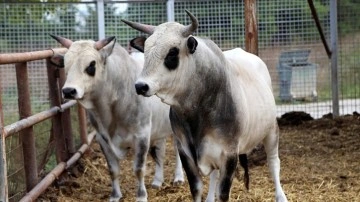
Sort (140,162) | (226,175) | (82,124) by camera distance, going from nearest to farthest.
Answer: (226,175) → (140,162) → (82,124)

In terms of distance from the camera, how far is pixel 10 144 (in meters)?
6.42

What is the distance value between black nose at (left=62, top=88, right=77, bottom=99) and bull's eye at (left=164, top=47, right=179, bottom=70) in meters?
1.54

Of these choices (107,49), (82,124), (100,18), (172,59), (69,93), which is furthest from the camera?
(100,18)

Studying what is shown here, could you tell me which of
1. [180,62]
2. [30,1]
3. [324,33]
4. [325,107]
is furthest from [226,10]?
[180,62]

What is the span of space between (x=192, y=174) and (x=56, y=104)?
2711 millimetres

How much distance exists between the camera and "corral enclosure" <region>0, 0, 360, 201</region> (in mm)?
12180

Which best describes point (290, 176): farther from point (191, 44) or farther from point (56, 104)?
point (191, 44)

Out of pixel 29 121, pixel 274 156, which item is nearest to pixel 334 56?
pixel 274 156

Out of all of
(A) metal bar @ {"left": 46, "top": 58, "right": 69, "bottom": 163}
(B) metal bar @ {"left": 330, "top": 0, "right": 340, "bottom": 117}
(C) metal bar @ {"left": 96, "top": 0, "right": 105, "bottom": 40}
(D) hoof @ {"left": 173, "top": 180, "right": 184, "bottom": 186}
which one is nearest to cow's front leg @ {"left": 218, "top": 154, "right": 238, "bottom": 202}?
(D) hoof @ {"left": 173, "top": 180, "right": 184, "bottom": 186}

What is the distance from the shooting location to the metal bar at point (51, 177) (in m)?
5.96

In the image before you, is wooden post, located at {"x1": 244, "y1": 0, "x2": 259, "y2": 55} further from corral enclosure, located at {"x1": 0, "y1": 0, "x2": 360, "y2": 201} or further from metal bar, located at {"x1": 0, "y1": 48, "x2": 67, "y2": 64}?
corral enclosure, located at {"x1": 0, "y1": 0, "x2": 360, "y2": 201}

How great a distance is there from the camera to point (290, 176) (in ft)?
25.0

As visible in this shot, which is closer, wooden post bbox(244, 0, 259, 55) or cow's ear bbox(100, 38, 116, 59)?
cow's ear bbox(100, 38, 116, 59)

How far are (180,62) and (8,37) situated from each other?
810 centimetres
